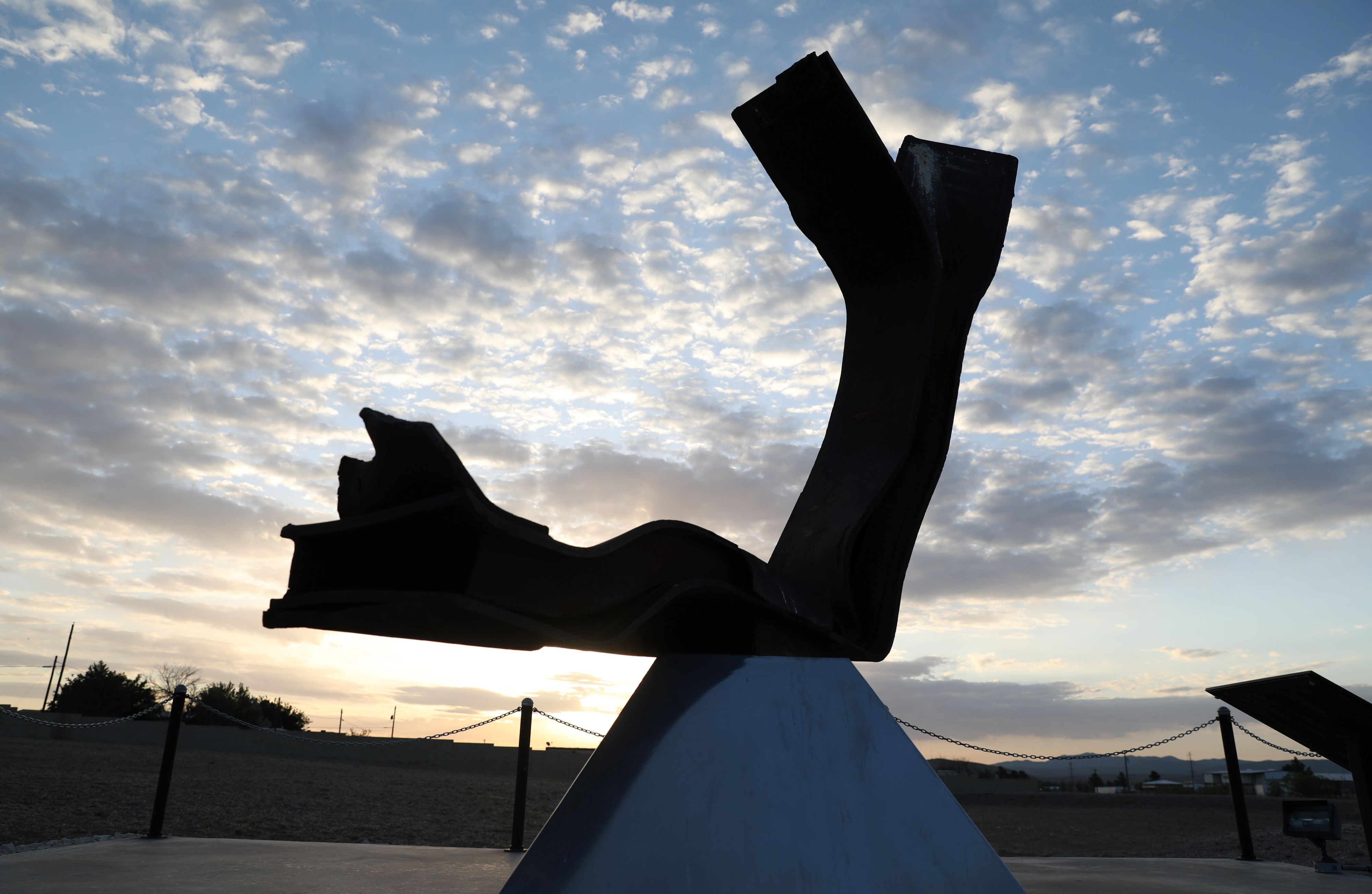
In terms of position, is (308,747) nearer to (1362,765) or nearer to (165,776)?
(165,776)

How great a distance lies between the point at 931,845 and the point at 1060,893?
8.20 ft

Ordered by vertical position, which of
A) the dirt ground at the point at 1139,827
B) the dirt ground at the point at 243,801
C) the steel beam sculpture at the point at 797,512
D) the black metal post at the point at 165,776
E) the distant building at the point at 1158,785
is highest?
the steel beam sculpture at the point at 797,512

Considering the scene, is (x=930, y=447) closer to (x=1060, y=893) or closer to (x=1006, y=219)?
(x=1006, y=219)

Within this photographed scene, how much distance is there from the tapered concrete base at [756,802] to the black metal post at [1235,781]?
5.35 meters

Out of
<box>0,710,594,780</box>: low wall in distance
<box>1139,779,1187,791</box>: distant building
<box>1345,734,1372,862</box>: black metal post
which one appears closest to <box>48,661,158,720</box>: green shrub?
<box>0,710,594,780</box>: low wall in distance

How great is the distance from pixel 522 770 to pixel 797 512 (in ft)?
13.3

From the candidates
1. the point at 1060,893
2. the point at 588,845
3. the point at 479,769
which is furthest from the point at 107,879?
the point at 479,769

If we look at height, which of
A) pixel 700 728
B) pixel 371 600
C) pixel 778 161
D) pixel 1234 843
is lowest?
pixel 1234 843

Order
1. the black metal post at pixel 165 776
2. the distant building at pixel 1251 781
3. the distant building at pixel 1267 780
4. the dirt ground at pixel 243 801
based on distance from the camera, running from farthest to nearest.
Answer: the distant building at pixel 1251 781
the distant building at pixel 1267 780
the dirt ground at pixel 243 801
the black metal post at pixel 165 776

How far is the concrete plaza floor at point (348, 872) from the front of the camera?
485 centimetres

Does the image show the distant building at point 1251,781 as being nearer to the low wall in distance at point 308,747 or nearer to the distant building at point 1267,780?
the distant building at point 1267,780

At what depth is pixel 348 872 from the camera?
557cm

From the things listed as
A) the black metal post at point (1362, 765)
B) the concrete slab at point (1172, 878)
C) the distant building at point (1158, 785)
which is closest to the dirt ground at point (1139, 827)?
the concrete slab at point (1172, 878)

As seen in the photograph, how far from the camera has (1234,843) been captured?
35.8 feet
